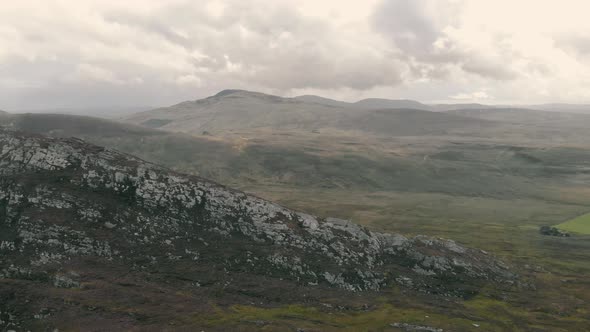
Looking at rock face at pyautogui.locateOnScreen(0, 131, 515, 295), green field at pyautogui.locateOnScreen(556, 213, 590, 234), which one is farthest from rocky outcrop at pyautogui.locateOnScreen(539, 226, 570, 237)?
rock face at pyautogui.locateOnScreen(0, 131, 515, 295)

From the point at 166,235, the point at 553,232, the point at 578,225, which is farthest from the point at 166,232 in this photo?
the point at 578,225

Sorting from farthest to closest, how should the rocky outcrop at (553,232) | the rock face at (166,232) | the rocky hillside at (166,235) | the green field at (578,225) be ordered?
the green field at (578,225) < the rocky outcrop at (553,232) < the rock face at (166,232) < the rocky hillside at (166,235)

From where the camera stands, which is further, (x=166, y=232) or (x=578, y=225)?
(x=578, y=225)

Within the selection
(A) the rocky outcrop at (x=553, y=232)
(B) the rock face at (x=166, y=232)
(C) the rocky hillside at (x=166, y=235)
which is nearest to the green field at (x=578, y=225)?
(A) the rocky outcrop at (x=553, y=232)

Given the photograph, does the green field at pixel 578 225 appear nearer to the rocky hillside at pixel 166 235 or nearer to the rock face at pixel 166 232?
the rocky hillside at pixel 166 235

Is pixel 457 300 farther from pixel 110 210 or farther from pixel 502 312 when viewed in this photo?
pixel 110 210

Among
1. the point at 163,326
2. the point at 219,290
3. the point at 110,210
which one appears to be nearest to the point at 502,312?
the point at 219,290

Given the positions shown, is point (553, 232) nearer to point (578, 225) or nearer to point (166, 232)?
point (578, 225)
